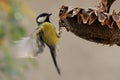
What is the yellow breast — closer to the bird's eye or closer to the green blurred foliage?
the bird's eye

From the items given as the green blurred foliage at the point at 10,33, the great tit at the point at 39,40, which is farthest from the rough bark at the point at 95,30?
the green blurred foliage at the point at 10,33

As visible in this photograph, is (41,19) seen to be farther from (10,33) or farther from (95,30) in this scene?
(10,33)

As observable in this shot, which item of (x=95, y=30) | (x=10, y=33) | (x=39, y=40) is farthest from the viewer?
(x=10, y=33)

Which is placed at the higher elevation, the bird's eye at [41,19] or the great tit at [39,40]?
the bird's eye at [41,19]

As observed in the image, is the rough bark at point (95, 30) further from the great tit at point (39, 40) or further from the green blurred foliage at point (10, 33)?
the green blurred foliage at point (10, 33)

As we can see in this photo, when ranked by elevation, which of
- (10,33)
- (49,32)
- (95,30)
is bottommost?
(10,33)

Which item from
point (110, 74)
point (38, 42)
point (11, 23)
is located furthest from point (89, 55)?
point (38, 42)

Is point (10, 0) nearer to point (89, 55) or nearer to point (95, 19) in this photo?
point (95, 19)

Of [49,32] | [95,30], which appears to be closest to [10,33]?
[49,32]
